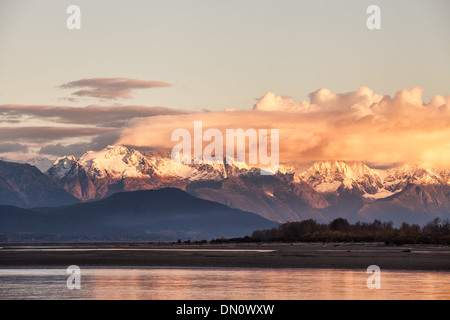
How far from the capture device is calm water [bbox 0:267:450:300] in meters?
52.3

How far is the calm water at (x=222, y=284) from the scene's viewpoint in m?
52.3

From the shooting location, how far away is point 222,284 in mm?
59844

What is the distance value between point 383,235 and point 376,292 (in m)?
141

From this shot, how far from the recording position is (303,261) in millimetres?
90062

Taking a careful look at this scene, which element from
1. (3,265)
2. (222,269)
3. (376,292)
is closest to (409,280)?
(376,292)

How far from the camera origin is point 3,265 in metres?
89.1
